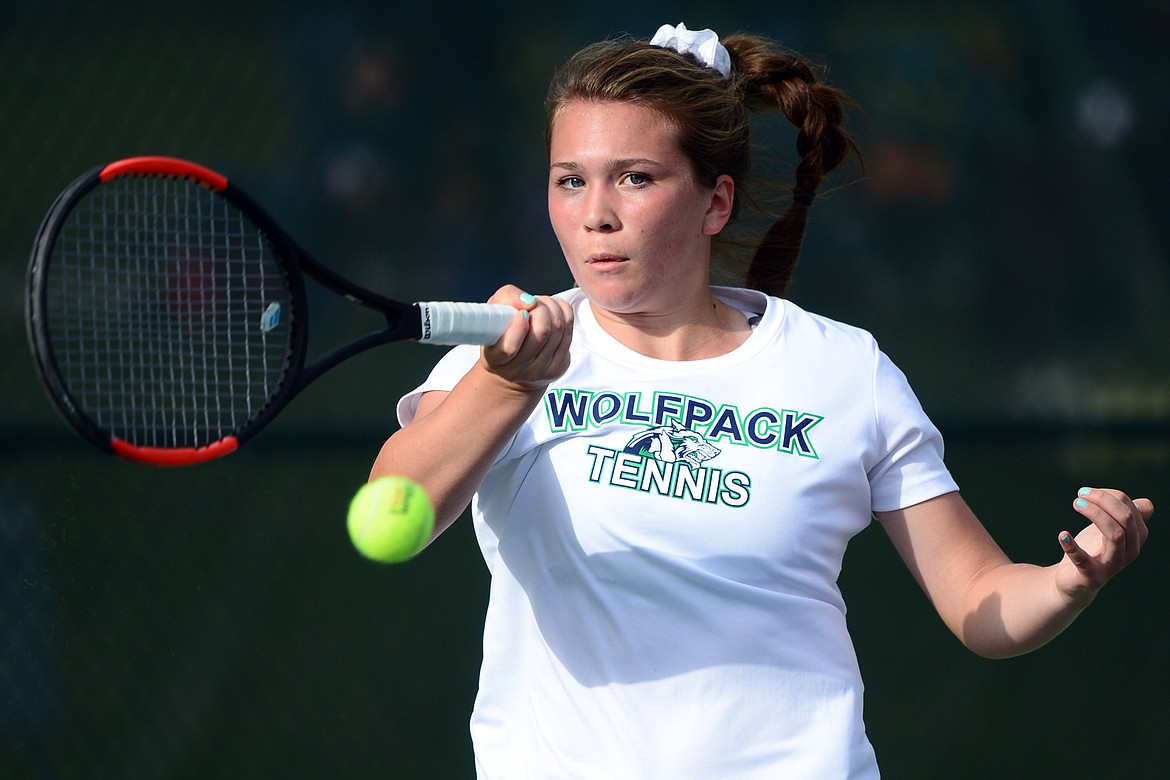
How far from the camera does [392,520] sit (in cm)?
143

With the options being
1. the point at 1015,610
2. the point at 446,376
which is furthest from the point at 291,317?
the point at 1015,610

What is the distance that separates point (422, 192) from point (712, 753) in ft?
5.08

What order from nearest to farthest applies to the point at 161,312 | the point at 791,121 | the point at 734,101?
the point at 734,101 → the point at 791,121 → the point at 161,312

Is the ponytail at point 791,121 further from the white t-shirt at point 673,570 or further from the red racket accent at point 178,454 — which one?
the red racket accent at point 178,454

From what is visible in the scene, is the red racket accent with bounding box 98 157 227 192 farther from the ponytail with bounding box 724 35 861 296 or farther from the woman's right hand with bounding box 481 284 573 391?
the ponytail with bounding box 724 35 861 296

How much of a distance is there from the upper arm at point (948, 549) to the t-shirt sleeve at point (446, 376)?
0.59 meters

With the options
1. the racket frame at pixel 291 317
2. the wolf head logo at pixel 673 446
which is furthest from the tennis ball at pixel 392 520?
the wolf head logo at pixel 673 446

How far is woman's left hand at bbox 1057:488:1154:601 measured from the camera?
1525 millimetres

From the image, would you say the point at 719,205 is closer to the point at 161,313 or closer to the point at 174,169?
the point at 174,169

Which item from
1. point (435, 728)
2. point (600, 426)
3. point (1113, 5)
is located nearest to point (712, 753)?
point (600, 426)

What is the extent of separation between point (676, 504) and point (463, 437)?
0.29 meters

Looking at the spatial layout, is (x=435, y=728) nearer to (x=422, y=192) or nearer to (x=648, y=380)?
(x=422, y=192)

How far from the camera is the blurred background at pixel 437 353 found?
8.56ft

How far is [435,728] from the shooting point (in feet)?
9.14
